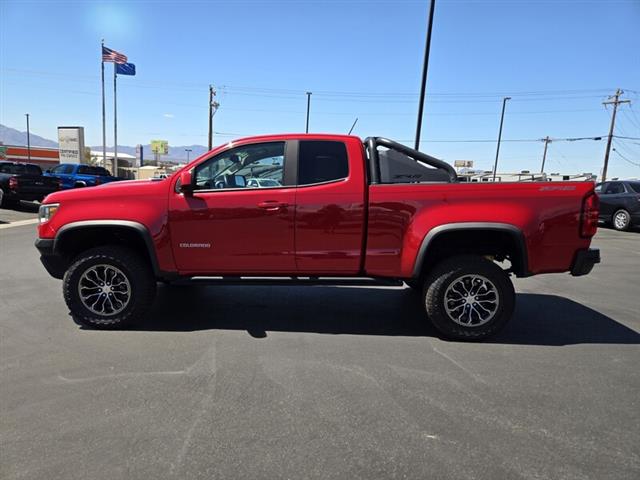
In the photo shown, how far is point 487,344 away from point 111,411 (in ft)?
11.0

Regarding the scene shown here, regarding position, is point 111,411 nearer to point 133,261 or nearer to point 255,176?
point 133,261

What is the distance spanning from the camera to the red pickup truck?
13.9 ft

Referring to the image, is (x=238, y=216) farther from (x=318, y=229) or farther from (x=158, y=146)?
(x=158, y=146)

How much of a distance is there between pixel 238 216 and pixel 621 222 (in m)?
15.4

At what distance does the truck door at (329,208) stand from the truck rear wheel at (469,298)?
841mm

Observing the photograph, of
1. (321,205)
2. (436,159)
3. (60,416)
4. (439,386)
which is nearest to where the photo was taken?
(60,416)

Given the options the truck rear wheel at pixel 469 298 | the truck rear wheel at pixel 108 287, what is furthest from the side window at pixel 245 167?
the truck rear wheel at pixel 469 298

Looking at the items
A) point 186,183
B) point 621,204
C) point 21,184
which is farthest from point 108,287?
point 621,204

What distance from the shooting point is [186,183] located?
4.35 meters

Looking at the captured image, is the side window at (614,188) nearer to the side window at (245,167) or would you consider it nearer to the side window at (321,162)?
the side window at (321,162)

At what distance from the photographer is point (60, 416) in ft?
9.58

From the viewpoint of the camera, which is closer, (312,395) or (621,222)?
(312,395)

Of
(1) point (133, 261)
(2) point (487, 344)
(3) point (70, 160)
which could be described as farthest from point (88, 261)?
(3) point (70, 160)

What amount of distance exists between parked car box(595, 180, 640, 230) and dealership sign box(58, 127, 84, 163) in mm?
34954
